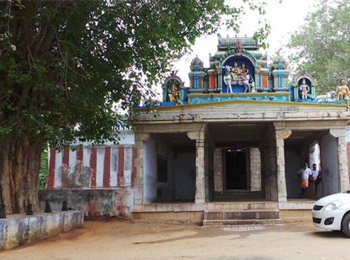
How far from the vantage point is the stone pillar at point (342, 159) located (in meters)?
12.8

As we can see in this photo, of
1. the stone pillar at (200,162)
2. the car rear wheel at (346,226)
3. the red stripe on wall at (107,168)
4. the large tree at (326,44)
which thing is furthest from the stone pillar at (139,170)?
the large tree at (326,44)

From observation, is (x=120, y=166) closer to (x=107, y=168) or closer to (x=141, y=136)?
(x=107, y=168)

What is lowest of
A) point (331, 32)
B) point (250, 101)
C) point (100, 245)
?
point (100, 245)

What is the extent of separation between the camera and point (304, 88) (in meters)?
14.6

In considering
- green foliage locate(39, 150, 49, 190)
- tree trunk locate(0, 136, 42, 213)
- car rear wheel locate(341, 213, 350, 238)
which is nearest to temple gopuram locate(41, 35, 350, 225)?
tree trunk locate(0, 136, 42, 213)

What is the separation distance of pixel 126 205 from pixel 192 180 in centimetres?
676

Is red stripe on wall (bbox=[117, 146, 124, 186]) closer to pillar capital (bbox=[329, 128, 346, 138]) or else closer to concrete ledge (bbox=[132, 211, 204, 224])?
concrete ledge (bbox=[132, 211, 204, 224])

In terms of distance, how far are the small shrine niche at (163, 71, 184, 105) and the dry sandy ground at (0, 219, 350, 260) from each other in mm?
4802

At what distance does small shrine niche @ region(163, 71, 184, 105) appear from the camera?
48.2ft

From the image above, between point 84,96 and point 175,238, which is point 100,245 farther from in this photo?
point 84,96

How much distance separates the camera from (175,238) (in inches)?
387

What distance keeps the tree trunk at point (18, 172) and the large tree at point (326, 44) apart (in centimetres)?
1815

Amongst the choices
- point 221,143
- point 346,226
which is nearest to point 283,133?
point 346,226

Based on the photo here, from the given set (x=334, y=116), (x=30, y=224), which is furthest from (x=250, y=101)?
(x=30, y=224)
